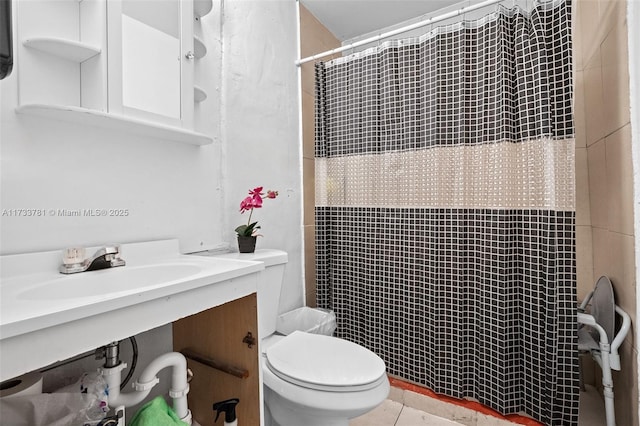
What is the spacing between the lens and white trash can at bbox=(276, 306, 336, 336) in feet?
5.78

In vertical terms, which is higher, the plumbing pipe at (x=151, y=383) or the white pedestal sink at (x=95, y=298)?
the white pedestal sink at (x=95, y=298)

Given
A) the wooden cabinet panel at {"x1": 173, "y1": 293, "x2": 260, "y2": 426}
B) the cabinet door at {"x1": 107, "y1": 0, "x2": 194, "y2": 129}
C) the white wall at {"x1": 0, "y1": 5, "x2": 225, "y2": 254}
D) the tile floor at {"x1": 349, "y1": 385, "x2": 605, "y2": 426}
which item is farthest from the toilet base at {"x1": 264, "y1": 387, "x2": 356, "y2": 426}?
the cabinet door at {"x1": 107, "y1": 0, "x2": 194, "y2": 129}

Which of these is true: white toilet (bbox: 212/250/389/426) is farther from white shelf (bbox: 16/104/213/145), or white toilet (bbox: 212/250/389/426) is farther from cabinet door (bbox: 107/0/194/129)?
cabinet door (bbox: 107/0/194/129)

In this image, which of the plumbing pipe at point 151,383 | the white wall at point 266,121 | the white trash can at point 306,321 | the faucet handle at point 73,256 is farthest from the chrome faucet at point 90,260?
the white trash can at point 306,321

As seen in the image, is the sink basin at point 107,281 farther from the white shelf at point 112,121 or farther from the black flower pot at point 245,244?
the white shelf at point 112,121

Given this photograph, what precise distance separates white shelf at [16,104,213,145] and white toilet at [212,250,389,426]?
0.53 metres

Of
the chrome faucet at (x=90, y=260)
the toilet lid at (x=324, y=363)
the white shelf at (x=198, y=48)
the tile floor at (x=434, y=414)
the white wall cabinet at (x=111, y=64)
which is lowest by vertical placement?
the tile floor at (x=434, y=414)

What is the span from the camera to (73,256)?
96 centimetres

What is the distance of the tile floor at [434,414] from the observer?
1486 mm

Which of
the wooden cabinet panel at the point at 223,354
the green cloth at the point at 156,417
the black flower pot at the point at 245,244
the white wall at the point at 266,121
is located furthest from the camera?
the white wall at the point at 266,121

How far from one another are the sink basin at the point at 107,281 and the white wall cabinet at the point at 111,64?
477mm

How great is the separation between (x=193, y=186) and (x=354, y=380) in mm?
1001

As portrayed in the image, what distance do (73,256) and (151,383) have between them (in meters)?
0.45

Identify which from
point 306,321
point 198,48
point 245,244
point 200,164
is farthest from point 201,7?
point 306,321
